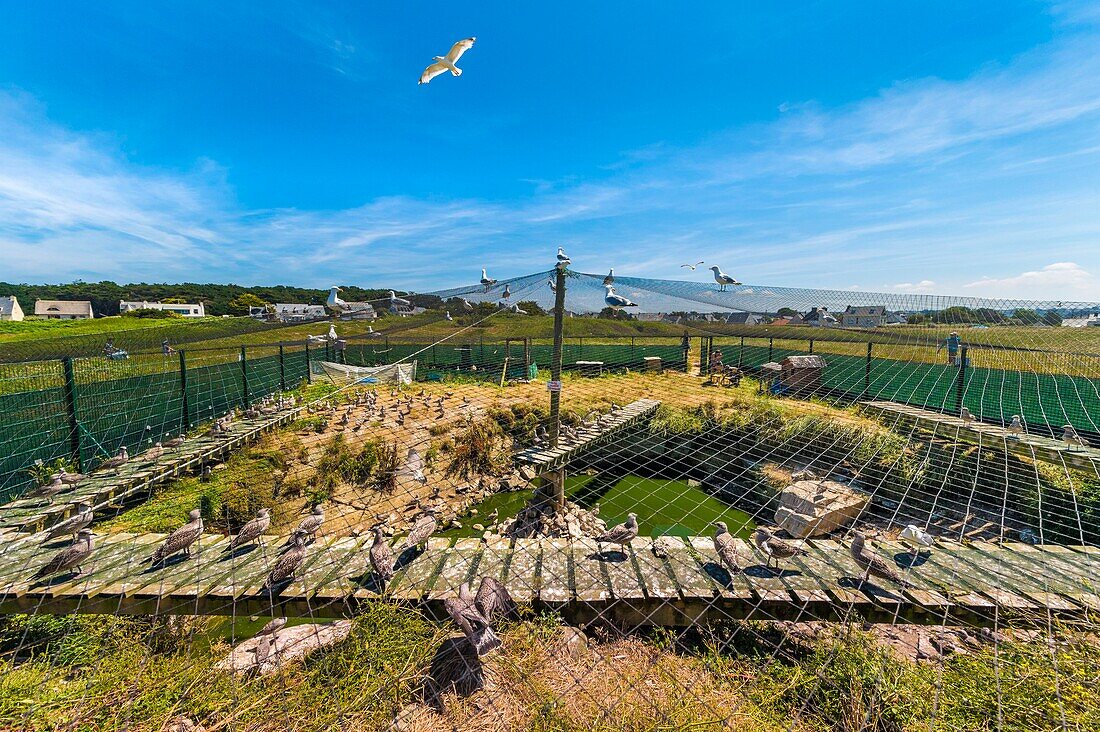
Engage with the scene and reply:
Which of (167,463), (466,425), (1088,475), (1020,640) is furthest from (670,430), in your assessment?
(167,463)

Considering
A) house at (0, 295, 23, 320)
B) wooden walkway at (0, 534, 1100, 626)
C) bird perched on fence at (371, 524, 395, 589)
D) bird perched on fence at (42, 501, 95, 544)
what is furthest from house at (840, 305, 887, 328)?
house at (0, 295, 23, 320)

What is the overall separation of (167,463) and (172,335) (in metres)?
1.89

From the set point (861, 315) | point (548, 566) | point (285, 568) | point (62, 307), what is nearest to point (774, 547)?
point (548, 566)

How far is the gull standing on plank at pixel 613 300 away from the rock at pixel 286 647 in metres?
3.48

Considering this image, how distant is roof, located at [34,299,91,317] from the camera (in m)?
19.5

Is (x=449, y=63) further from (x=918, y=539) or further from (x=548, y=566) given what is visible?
(x=918, y=539)

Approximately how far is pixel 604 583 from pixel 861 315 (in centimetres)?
401

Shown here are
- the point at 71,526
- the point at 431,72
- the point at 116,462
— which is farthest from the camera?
the point at 116,462

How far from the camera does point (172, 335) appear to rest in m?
3.84

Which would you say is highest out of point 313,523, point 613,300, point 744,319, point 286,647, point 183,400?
point 613,300

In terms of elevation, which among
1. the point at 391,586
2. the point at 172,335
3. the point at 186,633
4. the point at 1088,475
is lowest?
the point at 186,633

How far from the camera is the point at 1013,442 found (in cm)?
430

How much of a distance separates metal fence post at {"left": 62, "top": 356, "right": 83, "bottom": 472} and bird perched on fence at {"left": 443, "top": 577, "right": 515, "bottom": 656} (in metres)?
5.71

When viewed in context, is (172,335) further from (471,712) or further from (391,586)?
(471,712)
